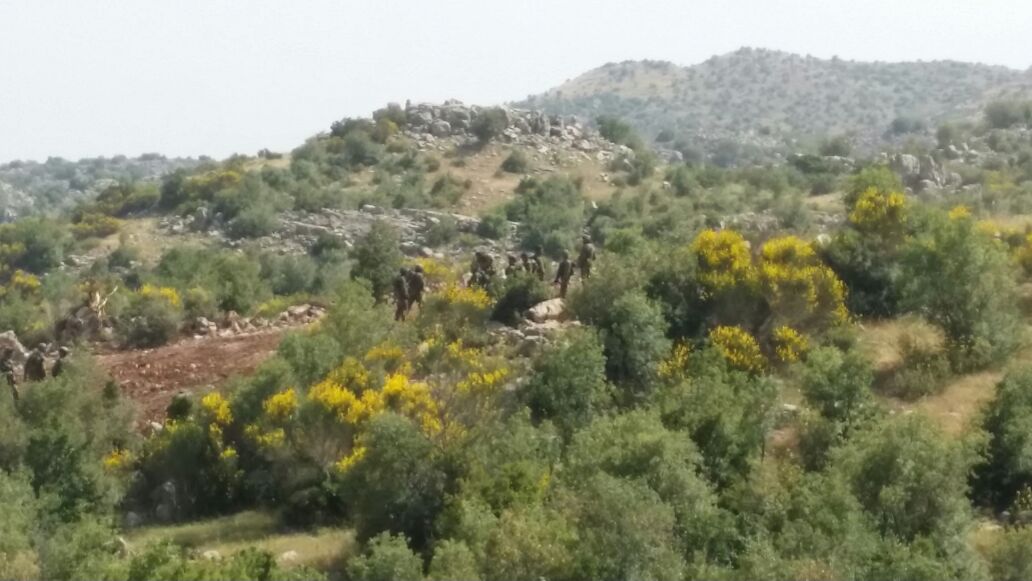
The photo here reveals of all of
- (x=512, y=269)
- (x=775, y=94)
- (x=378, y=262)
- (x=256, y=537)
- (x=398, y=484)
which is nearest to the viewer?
(x=398, y=484)

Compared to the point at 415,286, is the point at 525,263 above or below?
above

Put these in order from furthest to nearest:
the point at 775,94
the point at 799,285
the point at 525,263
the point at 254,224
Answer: the point at 775,94, the point at 254,224, the point at 525,263, the point at 799,285

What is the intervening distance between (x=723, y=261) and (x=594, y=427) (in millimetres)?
7624

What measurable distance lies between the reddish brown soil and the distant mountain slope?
84577mm

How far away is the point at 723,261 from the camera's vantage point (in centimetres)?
2373

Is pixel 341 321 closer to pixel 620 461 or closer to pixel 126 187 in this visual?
pixel 620 461

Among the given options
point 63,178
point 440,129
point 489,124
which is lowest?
point 63,178

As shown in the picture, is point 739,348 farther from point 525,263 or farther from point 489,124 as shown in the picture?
point 489,124

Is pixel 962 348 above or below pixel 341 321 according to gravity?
below

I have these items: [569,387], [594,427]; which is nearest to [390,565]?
[594,427]

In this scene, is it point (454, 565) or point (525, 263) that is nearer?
point (454, 565)

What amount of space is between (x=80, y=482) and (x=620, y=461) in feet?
27.3

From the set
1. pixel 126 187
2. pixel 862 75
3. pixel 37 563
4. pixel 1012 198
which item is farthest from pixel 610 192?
pixel 862 75

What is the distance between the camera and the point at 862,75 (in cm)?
16275
